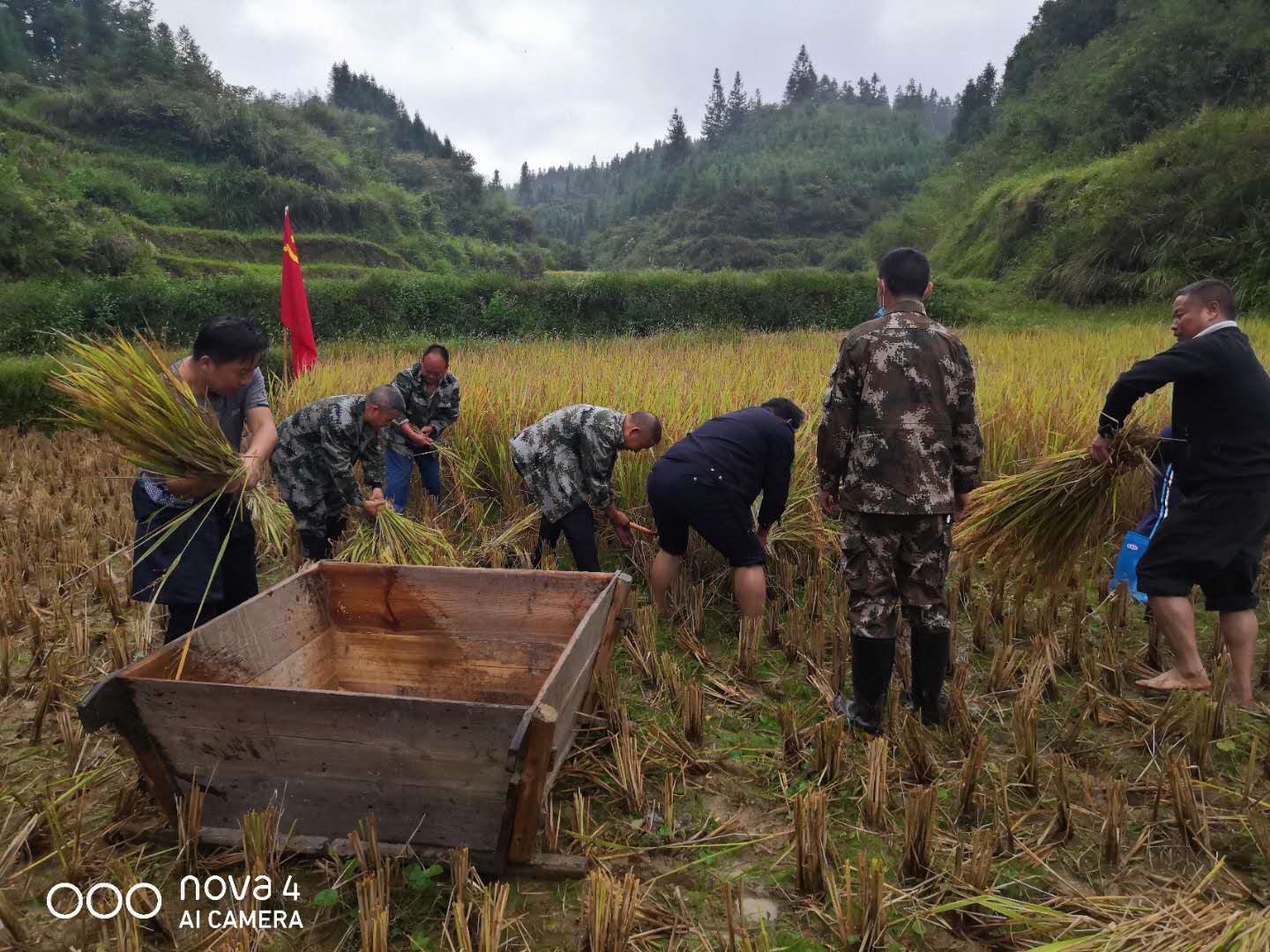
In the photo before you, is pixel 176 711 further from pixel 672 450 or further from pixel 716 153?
pixel 716 153

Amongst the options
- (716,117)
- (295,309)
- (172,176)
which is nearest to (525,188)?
(716,117)

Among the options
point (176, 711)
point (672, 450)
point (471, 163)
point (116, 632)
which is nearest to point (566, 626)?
point (672, 450)

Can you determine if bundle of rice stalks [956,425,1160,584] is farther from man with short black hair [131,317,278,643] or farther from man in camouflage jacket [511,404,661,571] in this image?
man with short black hair [131,317,278,643]

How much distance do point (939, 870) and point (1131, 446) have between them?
1808 millimetres

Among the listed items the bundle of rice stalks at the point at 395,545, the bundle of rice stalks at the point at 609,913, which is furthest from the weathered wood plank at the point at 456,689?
the bundle of rice stalks at the point at 609,913

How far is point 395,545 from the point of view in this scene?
136 inches

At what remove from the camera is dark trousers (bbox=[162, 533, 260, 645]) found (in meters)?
2.70

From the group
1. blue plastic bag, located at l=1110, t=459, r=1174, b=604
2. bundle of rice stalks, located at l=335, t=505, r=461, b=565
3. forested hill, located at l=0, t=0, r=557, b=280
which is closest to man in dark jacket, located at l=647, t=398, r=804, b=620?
bundle of rice stalks, located at l=335, t=505, r=461, b=565

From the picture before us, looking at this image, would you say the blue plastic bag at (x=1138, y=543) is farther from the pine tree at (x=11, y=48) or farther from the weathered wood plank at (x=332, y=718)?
the pine tree at (x=11, y=48)

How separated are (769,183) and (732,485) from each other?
59.3 meters

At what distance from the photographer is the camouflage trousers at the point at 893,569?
2561mm

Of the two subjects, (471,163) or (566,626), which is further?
(471,163)

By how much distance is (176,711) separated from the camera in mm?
1828

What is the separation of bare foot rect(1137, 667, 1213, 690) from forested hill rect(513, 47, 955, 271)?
3886 centimetres
